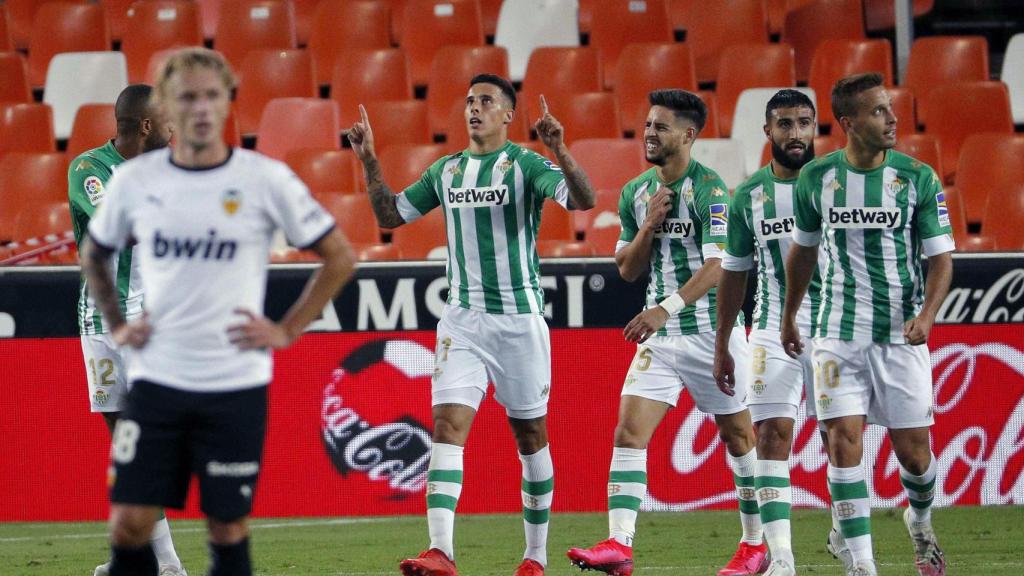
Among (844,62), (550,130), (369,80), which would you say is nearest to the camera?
(550,130)

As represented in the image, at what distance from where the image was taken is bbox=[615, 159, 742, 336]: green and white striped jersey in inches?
276

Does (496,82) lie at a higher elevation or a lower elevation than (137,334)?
higher

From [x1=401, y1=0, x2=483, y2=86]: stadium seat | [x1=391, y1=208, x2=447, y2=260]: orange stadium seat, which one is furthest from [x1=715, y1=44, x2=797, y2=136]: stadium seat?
[x1=391, y1=208, x2=447, y2=260]: orange stadium seat

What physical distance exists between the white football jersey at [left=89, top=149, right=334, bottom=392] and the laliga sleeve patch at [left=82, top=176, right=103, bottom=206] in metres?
2.09

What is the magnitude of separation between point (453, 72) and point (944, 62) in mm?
4113

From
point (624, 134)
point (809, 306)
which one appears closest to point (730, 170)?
point (624, 134)

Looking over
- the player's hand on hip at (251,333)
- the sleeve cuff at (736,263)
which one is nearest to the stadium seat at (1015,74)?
the sleeve cuff at (736,263)

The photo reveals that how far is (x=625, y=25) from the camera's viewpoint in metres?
13.4

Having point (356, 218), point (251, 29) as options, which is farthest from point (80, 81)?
point (356, 218)

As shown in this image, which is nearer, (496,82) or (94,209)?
(94,209)

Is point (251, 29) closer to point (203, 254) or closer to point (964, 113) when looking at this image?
point (964, 113)

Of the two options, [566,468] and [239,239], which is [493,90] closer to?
[239,239]

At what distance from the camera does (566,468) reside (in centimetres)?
951

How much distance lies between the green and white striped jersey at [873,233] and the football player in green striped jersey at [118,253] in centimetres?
284
